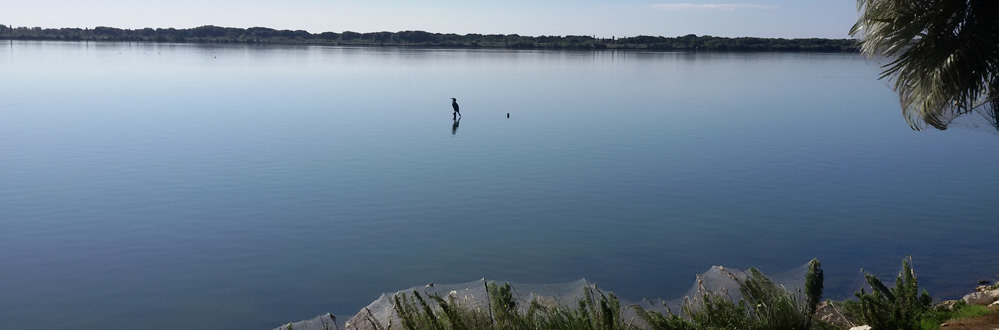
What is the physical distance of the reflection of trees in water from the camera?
310 inches

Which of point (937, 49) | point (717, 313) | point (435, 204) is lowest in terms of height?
point (435, 204)

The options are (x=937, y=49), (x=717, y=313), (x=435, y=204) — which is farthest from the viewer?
(x=435, y=204)

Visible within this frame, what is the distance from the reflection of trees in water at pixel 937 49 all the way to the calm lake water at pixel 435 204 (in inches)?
105

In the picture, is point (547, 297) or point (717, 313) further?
point (547, 297)

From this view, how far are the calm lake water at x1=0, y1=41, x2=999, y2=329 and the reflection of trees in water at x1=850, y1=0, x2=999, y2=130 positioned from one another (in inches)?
105

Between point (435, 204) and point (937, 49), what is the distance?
824cm

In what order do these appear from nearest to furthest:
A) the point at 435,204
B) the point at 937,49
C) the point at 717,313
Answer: the point at 717,313
the point at 937,49
the point at 435,204

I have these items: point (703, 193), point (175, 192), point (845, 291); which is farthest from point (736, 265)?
point (175, 192)

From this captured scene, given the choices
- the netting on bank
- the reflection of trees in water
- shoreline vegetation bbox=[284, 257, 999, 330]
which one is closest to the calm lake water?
the netting on bank

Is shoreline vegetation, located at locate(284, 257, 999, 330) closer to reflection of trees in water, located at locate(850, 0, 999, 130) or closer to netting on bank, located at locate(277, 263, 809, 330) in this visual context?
netting on bank, located at locate(277, 263, 809, 330)

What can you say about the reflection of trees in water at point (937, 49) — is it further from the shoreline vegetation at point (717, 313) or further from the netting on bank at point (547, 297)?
the netting on bank at point (547, 297)

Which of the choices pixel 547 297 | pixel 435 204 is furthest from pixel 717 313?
pixel 435 204

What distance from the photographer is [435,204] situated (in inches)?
569

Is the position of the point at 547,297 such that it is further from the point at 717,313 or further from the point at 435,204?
the point at 435,204
